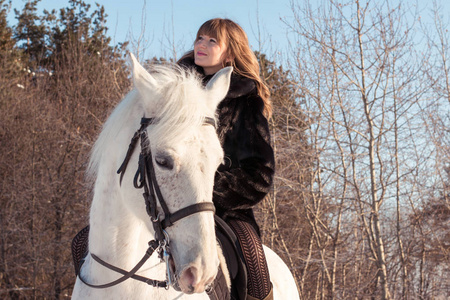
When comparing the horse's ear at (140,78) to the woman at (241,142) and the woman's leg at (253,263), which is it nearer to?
the woman at (241,142)

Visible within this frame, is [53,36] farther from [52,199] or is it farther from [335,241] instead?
[335,241]

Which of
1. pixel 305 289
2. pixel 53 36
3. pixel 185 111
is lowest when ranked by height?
pixel 305 289

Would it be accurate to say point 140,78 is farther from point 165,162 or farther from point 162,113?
point 165,162

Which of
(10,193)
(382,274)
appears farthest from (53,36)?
(382,274)

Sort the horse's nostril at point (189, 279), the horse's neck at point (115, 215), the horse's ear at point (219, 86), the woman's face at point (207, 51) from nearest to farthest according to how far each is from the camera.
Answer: the horse's nostril at point (189, 279), the horse's neck at point (115, 215), the horse's ear at point (219, 86), the woman's face at point (207, 51)

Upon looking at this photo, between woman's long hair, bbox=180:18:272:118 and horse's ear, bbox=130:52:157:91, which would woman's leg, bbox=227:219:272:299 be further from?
horse's ear, bbox=130:52:157:91

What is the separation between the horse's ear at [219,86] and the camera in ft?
7.86

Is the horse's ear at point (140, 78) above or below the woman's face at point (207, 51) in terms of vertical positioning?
below

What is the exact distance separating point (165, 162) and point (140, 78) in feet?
1.42

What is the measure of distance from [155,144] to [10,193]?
48.3ft

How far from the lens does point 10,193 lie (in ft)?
49.5

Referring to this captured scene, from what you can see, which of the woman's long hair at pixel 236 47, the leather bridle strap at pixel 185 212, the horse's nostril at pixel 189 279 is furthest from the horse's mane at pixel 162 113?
the woman's long hair at pixel 236 47

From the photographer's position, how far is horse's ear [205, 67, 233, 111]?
2.40 metres

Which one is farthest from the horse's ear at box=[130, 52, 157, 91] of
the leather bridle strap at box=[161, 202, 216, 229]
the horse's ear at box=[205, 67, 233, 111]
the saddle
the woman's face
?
the woman's face
